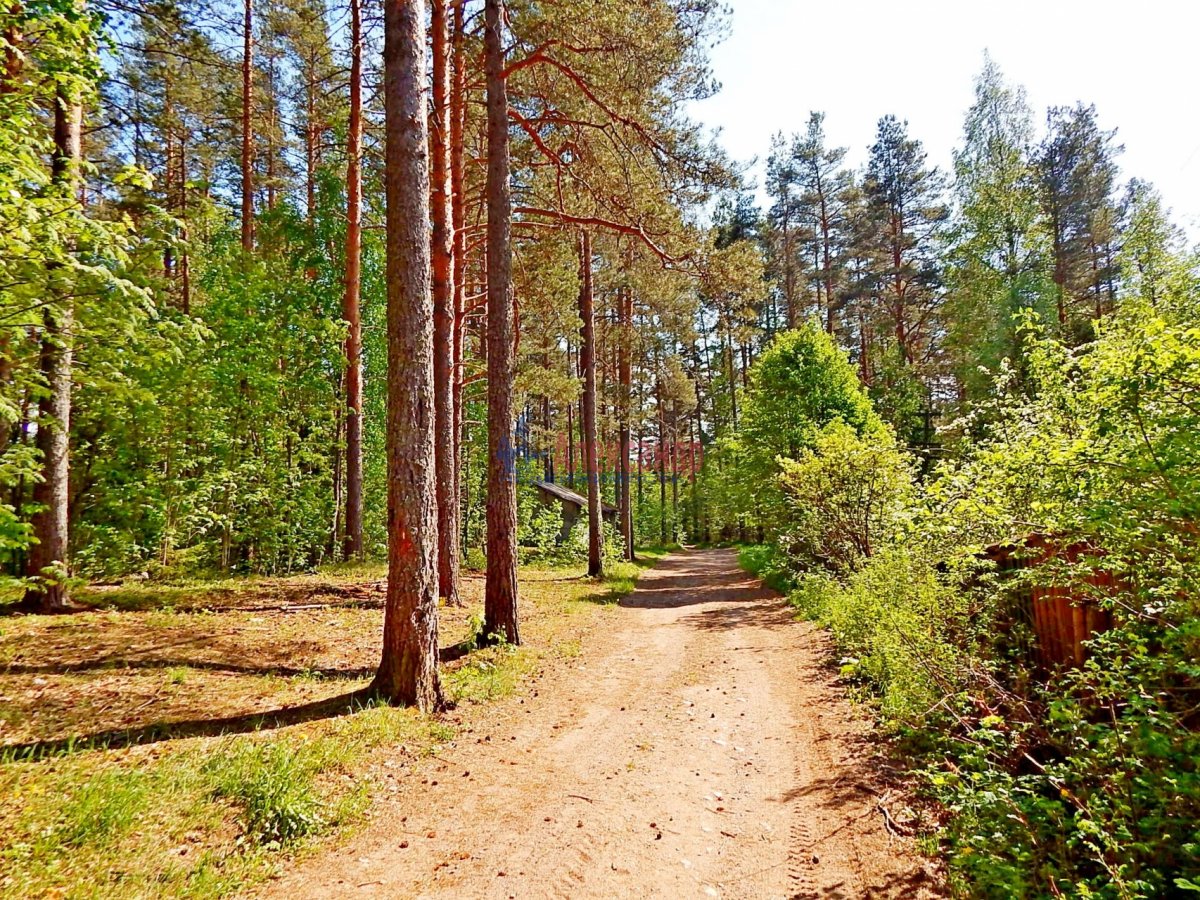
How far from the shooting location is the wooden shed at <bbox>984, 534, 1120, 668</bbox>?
3936mm

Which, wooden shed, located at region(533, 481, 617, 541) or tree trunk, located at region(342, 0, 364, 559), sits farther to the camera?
wooden shed, located at region(533, 481, 617, 541)

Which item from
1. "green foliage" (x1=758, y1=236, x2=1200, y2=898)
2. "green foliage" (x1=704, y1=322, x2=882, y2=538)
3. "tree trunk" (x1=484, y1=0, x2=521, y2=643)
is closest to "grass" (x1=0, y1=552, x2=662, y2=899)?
"tree trunk" (x1=484, y1=0, x2=521, y2=643)

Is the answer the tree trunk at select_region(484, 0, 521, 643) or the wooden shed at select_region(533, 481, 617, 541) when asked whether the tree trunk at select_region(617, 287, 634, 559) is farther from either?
the tree trunk at select_region(484, 0, 521, 643)

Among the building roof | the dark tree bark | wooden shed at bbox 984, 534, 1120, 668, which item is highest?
the dark tree bark

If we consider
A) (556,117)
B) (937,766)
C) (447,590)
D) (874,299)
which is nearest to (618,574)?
(447,590)

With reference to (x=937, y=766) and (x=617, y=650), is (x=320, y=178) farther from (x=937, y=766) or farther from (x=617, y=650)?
(x=937, y=766)

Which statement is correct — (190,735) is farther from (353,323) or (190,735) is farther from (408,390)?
(353,323)

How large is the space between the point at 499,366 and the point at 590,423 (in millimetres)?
9456

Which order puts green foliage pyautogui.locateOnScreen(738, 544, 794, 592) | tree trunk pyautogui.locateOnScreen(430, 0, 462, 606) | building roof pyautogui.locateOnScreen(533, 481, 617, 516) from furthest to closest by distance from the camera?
building roof pyautogui.locateOnScreen(533, 481, 617, 516) < green foliage pyautogui.locateOnScreen(738, 544, 794, 592) < tree trunk pyautogui.locateOnScreen(430, 0, 462, 606)

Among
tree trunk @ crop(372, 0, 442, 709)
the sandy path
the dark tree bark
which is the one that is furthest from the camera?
the dark tree bark

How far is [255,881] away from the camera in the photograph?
301cm

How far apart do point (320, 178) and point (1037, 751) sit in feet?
64.0

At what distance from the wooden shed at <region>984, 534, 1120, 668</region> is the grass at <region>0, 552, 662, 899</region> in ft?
16.9

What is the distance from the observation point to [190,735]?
14.2ft
